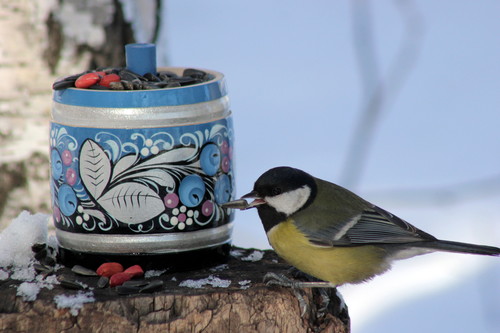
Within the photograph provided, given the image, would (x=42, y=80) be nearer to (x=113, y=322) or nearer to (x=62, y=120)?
(x=62, y=120)

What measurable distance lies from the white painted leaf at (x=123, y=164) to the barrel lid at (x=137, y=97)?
5.7 inches

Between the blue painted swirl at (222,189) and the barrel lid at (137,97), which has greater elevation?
the barrel lid at (137,97)

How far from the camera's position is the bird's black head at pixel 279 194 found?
2340 mm

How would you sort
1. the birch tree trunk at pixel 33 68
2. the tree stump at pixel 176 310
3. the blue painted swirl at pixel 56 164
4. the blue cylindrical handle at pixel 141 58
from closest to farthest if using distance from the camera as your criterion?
1. the tree stump at pixel 176 310
2. the blue painted swirl at pixel 56 164
3. the blue cylindrical handle at pixel 141 58
4. the birch tree trunk at pixel 33 68

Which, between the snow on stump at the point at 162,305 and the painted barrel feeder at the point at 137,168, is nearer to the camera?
the snow on stump at the point at 162,305

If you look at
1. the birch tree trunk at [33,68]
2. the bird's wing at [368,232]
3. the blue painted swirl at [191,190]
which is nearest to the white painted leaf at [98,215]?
the blue painted swirl at [191,190]

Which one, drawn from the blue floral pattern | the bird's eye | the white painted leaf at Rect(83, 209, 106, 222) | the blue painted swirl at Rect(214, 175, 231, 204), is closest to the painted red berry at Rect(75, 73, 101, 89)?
the blue floral pattern

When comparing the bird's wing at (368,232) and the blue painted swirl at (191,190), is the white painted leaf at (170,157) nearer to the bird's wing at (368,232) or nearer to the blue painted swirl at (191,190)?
the blue painted swirl at (191,190)

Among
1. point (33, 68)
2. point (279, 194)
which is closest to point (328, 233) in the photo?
point (279, 194)

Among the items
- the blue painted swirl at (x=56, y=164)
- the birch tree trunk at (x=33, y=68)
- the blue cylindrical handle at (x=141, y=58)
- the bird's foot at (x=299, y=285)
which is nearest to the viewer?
the bird's foot at (x=299, y=285)

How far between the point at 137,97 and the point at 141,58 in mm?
245

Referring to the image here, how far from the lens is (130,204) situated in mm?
2211

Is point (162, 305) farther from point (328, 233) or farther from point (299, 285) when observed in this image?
point (328, 233)

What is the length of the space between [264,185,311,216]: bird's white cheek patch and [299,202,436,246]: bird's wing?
0.09 meters
